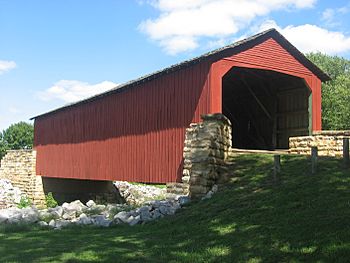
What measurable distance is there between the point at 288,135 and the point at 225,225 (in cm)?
995

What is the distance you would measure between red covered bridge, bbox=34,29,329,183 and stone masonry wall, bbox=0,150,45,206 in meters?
3.51

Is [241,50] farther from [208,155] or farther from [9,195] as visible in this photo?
[9,195]

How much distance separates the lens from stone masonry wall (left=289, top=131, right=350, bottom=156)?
13.3m

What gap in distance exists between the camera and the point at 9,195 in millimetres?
24703

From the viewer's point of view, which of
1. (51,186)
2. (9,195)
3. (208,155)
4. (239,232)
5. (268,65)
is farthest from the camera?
(9,195)

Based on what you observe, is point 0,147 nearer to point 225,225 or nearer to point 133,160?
point 133,160

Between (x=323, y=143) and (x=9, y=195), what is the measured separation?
17682 millimetres

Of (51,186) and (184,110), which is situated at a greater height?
(184,110)

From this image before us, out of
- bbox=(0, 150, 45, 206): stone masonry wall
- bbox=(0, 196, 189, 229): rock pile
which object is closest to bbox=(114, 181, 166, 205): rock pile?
bbox=(0, 150, 45, 206): stone masonry wall

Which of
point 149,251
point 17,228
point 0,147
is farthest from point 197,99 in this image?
point 0,147

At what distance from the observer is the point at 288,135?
16.3 m

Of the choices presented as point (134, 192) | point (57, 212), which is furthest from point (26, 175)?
point (57, 212)

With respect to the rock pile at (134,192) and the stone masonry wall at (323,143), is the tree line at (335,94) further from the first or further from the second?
the stone masonry wall at (323,143)

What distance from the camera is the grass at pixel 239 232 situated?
5480mm
